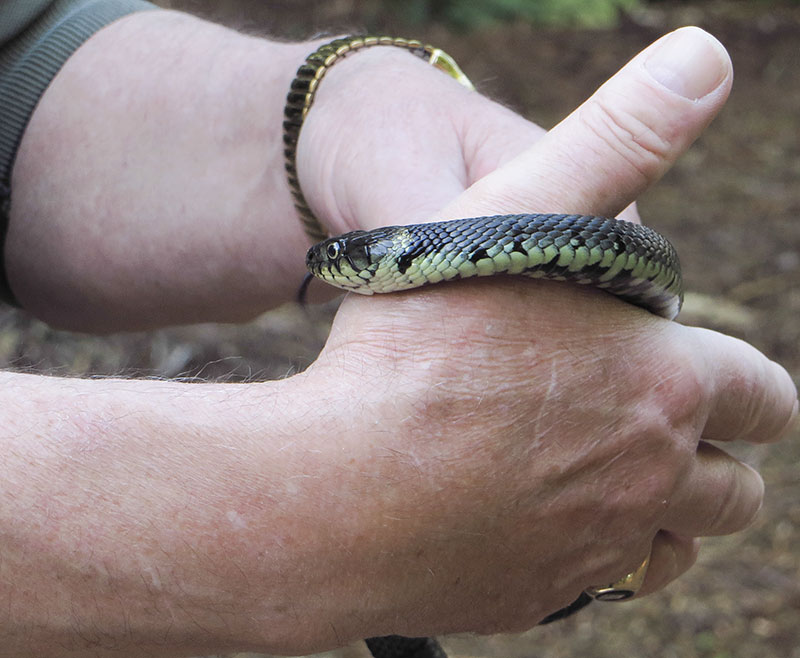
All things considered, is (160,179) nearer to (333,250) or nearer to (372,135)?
(372,135)

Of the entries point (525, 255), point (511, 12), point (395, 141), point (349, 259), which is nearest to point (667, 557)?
point (525, 255)

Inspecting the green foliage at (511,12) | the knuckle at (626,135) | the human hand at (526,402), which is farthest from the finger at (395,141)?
the green foliage at (511,12)

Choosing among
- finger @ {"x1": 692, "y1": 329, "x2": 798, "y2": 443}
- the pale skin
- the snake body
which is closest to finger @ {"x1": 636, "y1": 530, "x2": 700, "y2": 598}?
the pale skin

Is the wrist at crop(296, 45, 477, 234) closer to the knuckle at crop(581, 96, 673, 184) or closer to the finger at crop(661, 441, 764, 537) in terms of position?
Result: the knuckle at crop(581, 96, 673, 184)

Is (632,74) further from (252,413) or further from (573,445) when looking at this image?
(252,413)

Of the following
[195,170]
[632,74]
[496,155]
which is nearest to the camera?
[632,74]

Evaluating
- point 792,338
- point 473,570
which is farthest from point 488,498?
point 792,338

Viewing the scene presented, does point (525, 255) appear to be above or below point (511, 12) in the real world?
above
